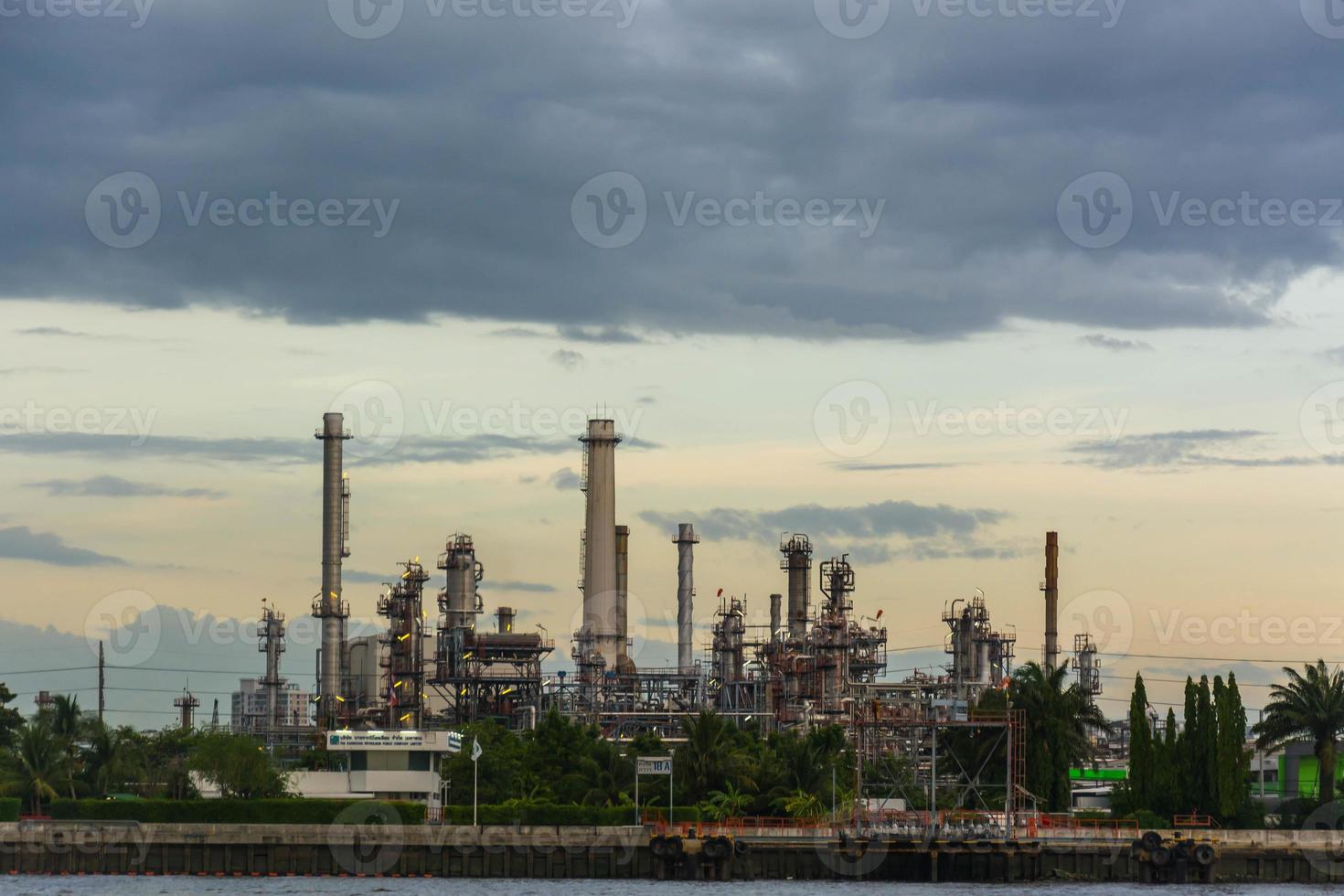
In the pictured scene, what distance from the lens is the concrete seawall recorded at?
93.0 metres

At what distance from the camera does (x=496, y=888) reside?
291 ft

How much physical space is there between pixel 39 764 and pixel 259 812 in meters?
25.8

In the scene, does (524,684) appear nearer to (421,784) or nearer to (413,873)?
(421,784)

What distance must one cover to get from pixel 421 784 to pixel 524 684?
159ft

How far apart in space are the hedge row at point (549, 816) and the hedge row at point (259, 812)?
3.19 m

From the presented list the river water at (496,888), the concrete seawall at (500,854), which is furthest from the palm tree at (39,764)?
the river water at (496,888)

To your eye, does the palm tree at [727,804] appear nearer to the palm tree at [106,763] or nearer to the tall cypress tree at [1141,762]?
the tall cypress tree at [1141,762]

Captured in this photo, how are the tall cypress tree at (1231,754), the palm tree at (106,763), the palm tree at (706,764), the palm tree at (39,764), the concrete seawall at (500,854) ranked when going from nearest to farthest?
the concrete seawall at (500,854) → the tall cypress tree at (1231,754) → the palm tree at (706,764) → the palm tree at (39,764) → the palm tree at (106,763)

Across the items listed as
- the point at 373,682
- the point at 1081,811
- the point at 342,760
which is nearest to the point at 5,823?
the point at 342,760

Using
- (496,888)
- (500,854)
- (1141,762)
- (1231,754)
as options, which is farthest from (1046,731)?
(496,888)

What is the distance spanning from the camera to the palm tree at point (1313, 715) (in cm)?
11388

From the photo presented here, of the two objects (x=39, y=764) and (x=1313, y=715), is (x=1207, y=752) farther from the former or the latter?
(x=39, y=764)

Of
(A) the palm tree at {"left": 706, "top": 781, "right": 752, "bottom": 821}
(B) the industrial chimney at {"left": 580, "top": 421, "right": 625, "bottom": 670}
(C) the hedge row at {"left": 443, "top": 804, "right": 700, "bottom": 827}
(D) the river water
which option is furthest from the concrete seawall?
(B) the industrial chimney at {"left": 580, "top": 421, "right": 625, "bottom": 670}

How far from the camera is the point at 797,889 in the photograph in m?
86.2
